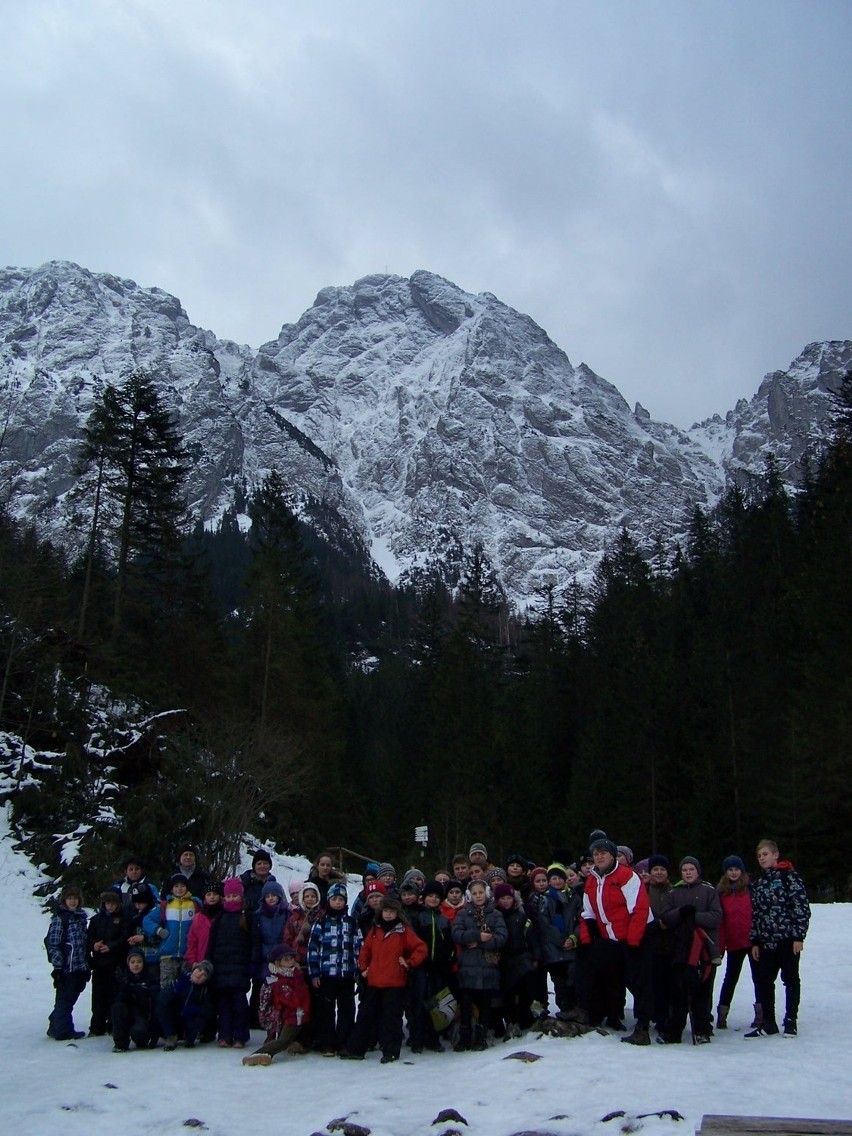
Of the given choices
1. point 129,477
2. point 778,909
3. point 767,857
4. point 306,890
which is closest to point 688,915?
point 778,909

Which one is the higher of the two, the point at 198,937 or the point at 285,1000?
the point at 198,937

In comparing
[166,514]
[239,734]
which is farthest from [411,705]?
[239,734]

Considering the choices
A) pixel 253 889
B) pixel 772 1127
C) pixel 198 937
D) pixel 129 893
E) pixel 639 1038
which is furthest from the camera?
pixel 129 893

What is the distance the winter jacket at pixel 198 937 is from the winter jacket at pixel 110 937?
638 mm

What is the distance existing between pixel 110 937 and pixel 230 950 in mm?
1220

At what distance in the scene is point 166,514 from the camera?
1147 inches

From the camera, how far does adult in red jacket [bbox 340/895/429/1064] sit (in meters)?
7.32

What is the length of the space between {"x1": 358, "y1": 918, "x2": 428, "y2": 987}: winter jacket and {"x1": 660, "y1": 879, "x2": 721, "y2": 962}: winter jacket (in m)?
1.98

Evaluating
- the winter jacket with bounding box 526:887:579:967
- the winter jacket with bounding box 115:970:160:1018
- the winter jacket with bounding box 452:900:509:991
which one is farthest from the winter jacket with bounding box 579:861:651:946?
the winter jacket with bounding box 115:970:160:1018

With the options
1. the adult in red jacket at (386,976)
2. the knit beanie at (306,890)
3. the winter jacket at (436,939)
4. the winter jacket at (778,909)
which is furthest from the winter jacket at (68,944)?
the winter jacket at (778,909)

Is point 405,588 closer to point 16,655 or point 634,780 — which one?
point 634,780

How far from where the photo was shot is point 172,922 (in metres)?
8.19

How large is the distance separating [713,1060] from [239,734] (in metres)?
16.5

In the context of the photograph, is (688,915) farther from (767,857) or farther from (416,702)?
(416,702)
